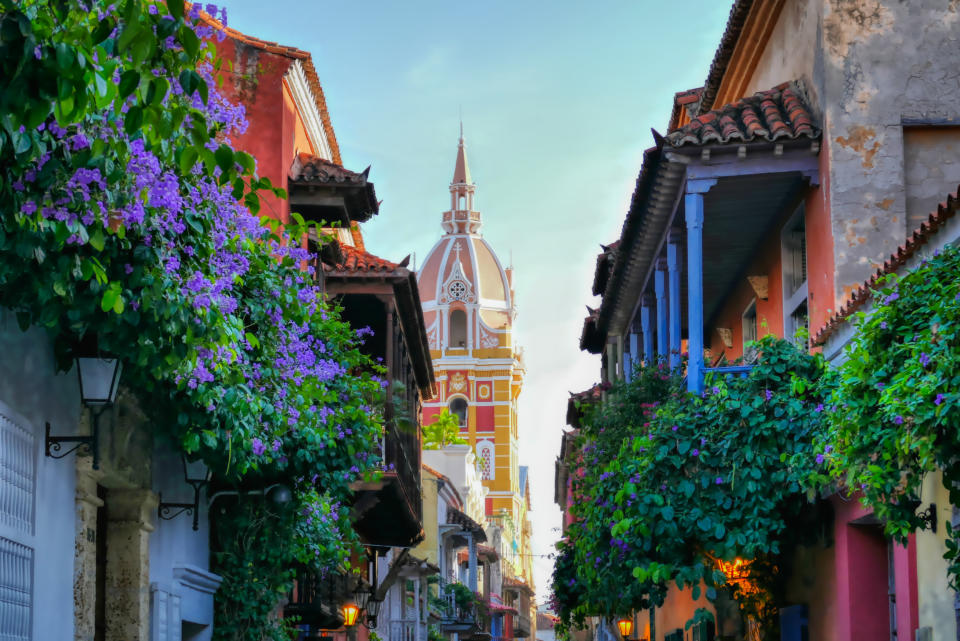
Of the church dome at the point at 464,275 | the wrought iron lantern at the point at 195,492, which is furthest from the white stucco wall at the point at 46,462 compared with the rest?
the church dome at the point at 464,275

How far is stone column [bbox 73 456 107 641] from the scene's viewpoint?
847cm

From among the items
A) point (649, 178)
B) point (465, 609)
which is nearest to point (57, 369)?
point (649, 178)

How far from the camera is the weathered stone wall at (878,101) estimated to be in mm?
12156

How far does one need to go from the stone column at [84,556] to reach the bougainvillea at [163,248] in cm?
64

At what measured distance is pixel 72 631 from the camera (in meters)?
8.31

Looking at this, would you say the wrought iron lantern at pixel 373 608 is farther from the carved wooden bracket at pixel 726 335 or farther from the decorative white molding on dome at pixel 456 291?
the decorative white molding on dome at pixel 456 291

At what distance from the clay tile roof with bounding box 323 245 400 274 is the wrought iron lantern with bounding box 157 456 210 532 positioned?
7.06 m

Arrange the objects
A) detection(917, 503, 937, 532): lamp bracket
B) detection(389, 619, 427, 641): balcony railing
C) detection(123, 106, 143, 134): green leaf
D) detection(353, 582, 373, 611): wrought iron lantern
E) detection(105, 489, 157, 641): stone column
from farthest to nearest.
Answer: detection(389, 619, 427, 641): balcony railing → detection(353, 582, 373, 611): wrought iron lantern → detection(105, 489, 157, 641): stone column → detection(917, 503, 937, 532): lamp bracket → detection(123, 106, 143, 134): green leaf

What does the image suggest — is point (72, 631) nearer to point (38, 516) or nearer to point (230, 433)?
point (38, 516)

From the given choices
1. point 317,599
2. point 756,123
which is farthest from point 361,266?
point 756,123

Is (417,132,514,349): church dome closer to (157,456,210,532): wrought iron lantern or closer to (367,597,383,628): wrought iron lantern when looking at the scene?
(367,597,383,628): wrought iron lantern

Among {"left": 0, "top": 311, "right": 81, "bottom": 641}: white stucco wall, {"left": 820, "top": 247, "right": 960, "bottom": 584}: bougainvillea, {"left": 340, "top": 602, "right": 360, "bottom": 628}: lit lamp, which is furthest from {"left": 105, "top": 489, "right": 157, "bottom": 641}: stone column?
{"left": 340, "top": 602, "right": 360, "bottom": 628}: lit lamp

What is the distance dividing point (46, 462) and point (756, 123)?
24.3 feet

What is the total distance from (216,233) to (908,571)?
207 inches
